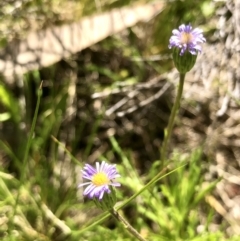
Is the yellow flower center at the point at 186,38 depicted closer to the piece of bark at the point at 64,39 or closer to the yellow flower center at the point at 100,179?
the yellow flower center at the point at 100,179

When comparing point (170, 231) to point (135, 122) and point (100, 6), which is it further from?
point (100, 6)

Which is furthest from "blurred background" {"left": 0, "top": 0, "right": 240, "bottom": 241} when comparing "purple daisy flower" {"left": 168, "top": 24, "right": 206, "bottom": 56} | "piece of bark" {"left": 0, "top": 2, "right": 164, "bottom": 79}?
"purple daisy flower" {"left": 168, "top": 24, "right": 206, "bottom": 56}

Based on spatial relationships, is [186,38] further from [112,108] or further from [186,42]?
[112,108]

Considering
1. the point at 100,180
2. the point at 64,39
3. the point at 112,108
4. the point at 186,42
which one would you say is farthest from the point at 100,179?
the point at 64,39

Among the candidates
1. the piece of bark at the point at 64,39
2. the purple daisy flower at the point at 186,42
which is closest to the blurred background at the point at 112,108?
the piece of bark at the point at 64,39

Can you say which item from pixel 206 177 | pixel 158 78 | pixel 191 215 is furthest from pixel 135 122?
pixel 191 215

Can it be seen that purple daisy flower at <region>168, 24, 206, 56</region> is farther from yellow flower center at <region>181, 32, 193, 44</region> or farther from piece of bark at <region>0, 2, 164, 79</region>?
piece of bark at <region>0, 2, 164, 79</region>
